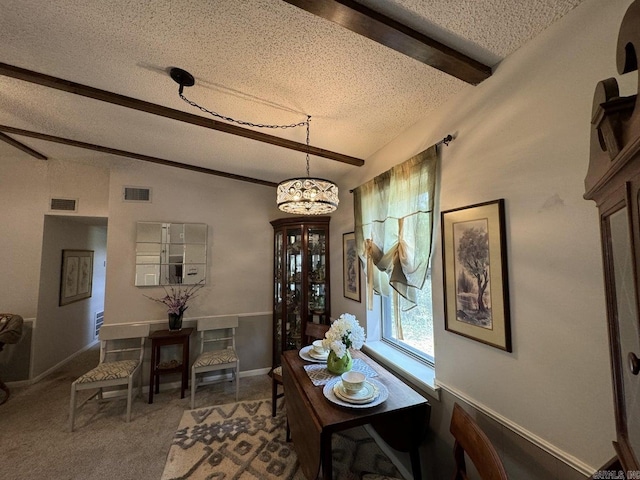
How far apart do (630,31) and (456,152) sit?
108cm

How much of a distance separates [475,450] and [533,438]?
343mm

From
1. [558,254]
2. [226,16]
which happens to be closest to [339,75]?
[226,16]

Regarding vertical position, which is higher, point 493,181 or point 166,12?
point 166,12

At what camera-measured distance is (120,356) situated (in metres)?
3.02

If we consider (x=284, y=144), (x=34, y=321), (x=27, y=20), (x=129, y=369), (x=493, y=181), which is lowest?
(x=129, y=369)

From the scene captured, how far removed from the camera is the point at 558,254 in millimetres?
1027

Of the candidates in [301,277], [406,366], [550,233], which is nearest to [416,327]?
[406,366]

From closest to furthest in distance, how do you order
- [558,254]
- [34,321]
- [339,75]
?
1. [558,254]
2. [339,75]
3. [34,321]

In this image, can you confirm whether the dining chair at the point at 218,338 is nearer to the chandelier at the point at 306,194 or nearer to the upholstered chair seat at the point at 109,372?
the upholstered chair seat at the point at 109,372

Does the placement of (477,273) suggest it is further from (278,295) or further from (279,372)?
(278,295)

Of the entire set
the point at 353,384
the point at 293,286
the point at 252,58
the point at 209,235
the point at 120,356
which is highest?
the point at 252,58

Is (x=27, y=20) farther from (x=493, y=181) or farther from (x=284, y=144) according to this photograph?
(x=493, y=181)

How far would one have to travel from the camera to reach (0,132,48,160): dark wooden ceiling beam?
2.76m

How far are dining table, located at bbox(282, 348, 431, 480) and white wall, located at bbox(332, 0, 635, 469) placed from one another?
0.36 meters
